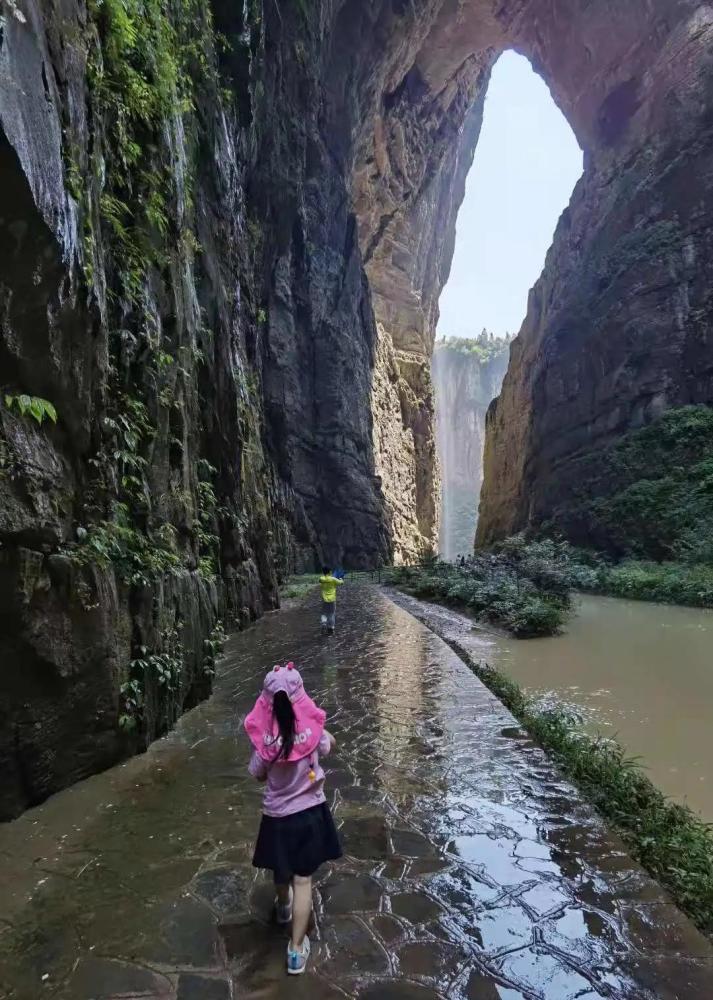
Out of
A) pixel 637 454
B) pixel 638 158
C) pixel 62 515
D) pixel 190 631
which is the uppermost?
pixel 638 158

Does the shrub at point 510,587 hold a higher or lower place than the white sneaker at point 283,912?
higher

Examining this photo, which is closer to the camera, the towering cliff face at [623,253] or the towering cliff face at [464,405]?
the towering cliff face at [623,253]

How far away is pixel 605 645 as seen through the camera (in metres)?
10.2

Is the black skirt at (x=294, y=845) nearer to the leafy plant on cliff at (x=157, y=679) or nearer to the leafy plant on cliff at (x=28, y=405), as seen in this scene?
the leafy plant on cliff at (x=157, y=679)

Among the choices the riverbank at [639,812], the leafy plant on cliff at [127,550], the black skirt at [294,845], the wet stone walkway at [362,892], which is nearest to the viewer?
the wet stone walkway at [362,892]

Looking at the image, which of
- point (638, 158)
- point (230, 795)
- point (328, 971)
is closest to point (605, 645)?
point (230, 795)

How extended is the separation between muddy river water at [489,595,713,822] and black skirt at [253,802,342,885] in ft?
9.69

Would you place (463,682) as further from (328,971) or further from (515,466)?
(515,466)

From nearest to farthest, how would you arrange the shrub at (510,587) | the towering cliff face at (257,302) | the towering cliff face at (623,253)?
the towering cliff face at (257,302) → the shrub at (510,587) → the towering cliff face at (623,253)

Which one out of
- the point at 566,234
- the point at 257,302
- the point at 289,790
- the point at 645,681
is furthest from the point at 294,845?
the point at 566,234

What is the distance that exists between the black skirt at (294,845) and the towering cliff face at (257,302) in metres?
1.89

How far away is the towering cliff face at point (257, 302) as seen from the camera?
3951 mm

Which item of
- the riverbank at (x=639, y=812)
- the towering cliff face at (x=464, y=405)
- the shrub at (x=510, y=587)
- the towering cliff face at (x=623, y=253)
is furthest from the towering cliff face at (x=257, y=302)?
the towering cliff face at (x=464, y=405)

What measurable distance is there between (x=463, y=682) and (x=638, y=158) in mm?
31276
